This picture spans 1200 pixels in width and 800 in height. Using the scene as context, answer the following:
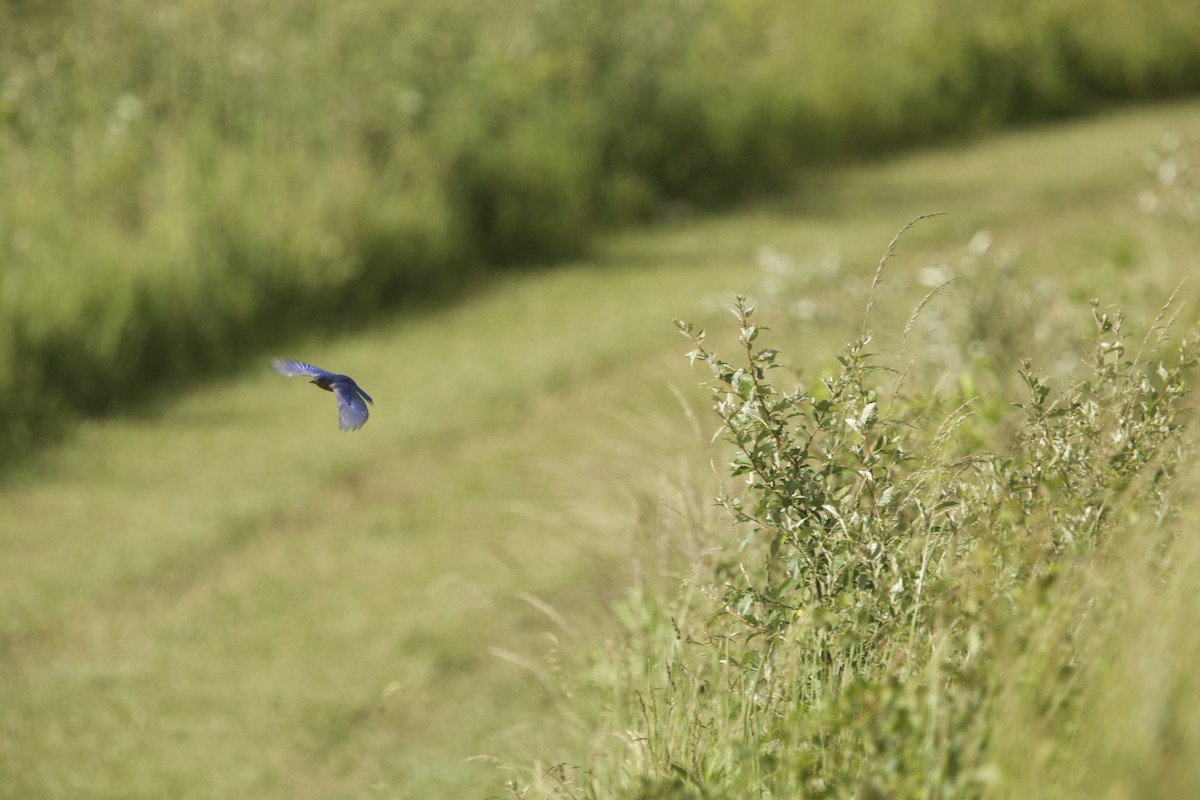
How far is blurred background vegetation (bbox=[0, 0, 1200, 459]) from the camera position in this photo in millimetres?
7824

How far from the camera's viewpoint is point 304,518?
6.26 meters

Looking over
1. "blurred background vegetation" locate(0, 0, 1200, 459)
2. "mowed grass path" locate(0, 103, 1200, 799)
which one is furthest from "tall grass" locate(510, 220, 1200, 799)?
"blurred background vegetation" locate(0, 0, 1200, 459)

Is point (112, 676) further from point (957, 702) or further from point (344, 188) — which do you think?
point (344, 188)

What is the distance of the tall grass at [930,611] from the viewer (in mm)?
2125

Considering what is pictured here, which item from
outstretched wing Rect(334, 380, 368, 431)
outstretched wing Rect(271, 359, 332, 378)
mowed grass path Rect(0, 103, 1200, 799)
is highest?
outstretched wing Rect(271, 359, 332, 378)

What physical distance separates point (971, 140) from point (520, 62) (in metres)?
4.50

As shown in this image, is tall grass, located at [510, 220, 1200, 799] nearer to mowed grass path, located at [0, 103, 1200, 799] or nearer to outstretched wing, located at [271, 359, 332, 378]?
outstretched wing, located at [271, 359, 332, 378]

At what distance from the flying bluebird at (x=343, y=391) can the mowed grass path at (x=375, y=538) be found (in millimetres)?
1114

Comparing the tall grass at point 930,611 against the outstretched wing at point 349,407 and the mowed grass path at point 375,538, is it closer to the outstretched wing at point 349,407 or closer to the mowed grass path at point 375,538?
the outstretched wing at point 349,407

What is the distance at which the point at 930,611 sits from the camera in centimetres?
254

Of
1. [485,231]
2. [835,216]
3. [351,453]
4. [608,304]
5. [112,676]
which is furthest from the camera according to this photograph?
[835,216]

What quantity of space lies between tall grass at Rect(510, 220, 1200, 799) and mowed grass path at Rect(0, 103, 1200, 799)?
0.88 meters

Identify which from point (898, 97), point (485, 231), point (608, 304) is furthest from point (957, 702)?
point (898, 97)

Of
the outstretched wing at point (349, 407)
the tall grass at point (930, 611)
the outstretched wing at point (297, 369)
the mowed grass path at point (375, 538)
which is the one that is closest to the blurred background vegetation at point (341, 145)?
the mowed grass path at point (375, 538)
